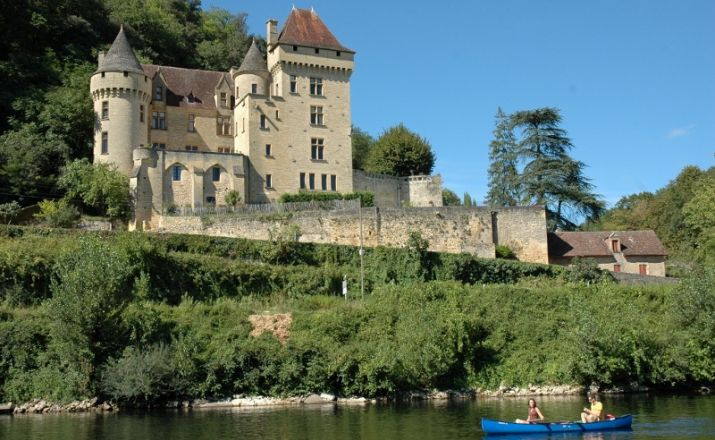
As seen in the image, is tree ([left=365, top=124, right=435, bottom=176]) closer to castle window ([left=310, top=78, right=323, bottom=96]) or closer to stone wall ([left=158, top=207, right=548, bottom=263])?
castle window ([left=310, top=78, right=323, bottom=96])

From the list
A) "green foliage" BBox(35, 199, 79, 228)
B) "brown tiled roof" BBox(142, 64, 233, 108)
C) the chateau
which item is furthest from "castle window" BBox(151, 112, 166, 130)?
"green foliage" BBox(35, 199, 79, 228)

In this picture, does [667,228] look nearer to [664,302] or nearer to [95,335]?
[664,302]

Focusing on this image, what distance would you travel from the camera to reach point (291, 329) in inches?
1128

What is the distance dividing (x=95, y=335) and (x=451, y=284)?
589 inches

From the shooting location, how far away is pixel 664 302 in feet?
106

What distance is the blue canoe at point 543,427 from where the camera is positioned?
19.6 meters

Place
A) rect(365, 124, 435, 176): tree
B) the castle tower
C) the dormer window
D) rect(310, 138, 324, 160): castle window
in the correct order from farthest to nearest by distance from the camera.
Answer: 1. rect(365, 124, 435, 176): tree
2. rect(310, 138, 324, 160): castle window
3. the castle tower
4. the dormer window

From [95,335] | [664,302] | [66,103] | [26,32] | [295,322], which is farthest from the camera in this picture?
[26,32]

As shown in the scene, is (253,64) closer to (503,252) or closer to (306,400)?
(503,252)

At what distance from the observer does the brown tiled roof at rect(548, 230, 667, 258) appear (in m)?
41.3

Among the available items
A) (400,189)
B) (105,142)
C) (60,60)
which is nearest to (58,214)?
(105,142)

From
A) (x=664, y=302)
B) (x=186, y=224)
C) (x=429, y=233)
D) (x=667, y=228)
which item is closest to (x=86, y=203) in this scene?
(x=186, y=224)

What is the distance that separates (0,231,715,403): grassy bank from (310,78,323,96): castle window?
1689 centimetres

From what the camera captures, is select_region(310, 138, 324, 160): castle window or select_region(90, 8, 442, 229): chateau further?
select_region(310, 138, 324, 160): castle window
